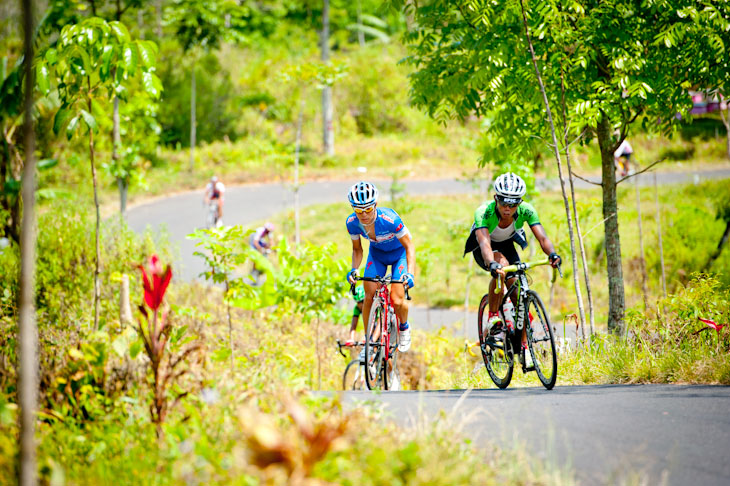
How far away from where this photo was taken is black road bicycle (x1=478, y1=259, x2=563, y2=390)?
6812mm

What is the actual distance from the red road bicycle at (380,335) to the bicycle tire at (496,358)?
885mm

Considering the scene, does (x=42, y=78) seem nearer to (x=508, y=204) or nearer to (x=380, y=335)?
(x=380, y=335)

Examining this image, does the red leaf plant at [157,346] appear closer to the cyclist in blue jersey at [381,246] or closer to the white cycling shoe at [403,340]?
the cyclist in blue jersey at [381,246]

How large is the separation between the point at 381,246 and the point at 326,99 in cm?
2352

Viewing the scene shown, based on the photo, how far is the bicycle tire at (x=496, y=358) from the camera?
7.36 metres

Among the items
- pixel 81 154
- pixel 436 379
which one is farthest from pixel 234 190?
pixel 436 379

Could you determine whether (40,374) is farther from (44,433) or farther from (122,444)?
(122,444)

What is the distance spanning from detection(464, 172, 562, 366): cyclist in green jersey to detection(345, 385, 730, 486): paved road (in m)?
1.18

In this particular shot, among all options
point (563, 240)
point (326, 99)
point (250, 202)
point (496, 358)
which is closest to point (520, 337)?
point (496, 358)

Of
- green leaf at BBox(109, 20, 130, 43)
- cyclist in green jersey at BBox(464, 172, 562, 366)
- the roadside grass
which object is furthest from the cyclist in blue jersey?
the roadside grass

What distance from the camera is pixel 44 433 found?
466 cm

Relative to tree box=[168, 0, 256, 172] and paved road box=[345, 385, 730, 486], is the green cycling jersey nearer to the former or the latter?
paved road box=[345, 385, 730, 486]

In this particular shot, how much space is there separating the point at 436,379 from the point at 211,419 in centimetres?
847

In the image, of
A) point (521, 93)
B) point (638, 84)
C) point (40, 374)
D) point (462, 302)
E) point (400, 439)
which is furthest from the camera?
point (462, 302)
